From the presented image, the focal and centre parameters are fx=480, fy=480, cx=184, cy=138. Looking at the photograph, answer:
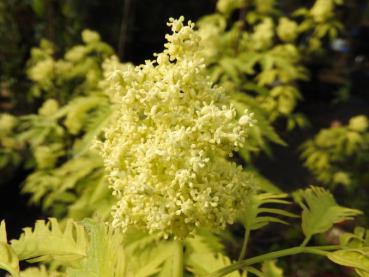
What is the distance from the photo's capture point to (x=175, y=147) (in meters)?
1.14

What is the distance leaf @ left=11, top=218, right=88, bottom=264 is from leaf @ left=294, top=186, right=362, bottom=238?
69 cm

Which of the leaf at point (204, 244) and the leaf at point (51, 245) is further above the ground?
the leaf at point (204, 244)

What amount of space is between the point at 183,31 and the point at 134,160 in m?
0.35

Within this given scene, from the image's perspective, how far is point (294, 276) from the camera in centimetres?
446

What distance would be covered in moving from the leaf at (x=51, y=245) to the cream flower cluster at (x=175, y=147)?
0.22 m

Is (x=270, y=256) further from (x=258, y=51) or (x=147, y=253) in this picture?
(x=258, y=51)

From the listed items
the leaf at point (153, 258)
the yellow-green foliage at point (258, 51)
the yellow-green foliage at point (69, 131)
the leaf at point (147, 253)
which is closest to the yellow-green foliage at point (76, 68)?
the yellow-green foliage at point (69, 131)

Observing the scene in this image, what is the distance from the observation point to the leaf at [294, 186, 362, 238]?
152 cm

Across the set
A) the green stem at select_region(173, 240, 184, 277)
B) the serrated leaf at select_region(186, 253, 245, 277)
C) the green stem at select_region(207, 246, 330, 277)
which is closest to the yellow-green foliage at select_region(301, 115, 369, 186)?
the serrated leaf at select_region(186, 253, 245, 277)

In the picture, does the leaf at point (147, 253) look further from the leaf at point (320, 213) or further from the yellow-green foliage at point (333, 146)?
the yellow-green foliage at point (333, 146)

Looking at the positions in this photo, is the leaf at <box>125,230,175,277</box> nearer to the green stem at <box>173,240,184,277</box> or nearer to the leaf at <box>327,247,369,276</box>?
the green stem at <box>173,240,184,277</box>

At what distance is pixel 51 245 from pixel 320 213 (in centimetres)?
85

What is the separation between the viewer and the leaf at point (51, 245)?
1.35m

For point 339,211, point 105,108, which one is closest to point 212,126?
point 339,211
